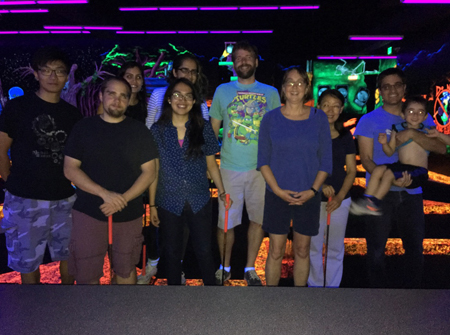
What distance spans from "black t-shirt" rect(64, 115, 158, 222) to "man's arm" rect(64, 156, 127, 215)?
4 cm

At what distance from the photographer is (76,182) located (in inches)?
69.3

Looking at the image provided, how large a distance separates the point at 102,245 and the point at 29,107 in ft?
2.99

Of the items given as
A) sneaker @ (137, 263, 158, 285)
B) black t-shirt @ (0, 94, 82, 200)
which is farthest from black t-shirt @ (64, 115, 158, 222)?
sneaker @ (137, 263, 158, 285)

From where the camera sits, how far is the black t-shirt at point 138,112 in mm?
2475

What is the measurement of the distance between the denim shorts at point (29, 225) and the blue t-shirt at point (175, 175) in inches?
24.2

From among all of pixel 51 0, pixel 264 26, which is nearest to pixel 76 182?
pixel 51 0

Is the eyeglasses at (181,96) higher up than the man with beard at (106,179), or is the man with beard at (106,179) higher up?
the eyeglasses at (181,96)

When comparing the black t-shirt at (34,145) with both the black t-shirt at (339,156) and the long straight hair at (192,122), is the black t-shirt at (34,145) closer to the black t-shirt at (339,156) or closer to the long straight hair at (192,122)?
the long straight hair at (192,122)

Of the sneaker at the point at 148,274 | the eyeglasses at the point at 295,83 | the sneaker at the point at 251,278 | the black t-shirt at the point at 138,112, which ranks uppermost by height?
the eyeglasses at the point at 295,83

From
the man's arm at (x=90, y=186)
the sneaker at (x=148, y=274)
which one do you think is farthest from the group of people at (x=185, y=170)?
the sneaker at (x=148, y=274)

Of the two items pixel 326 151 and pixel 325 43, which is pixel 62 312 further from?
pixel 325 43

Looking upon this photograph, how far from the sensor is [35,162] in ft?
6.49

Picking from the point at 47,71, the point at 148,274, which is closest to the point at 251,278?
the point at 148,274

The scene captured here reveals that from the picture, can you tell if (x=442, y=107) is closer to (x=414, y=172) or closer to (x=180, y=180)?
(x=414, y=172)
